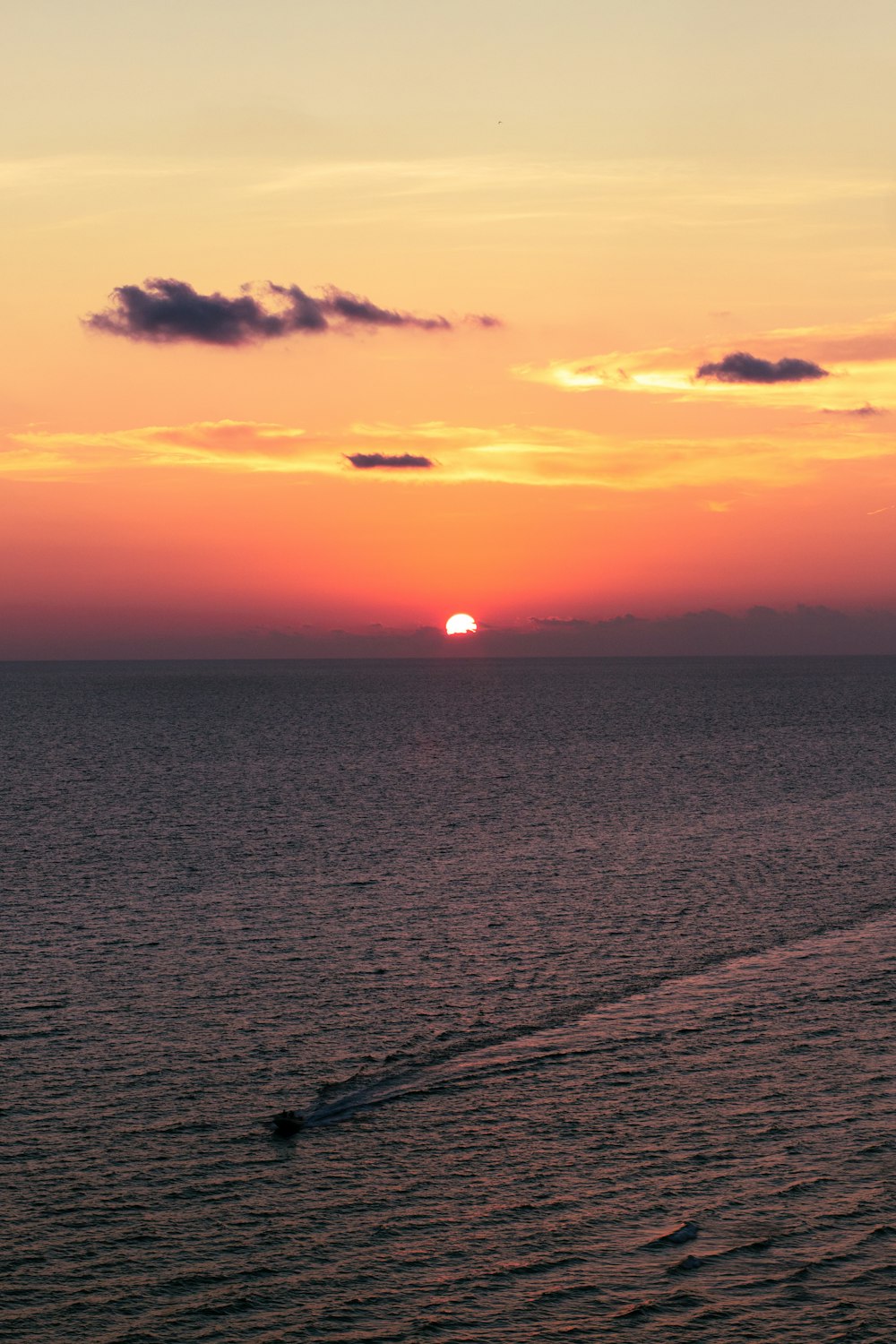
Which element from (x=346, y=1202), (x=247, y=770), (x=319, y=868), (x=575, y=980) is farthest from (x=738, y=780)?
(x=346, y=1202)

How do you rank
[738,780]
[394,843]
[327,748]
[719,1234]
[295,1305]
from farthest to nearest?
[327,748] → [738,780] → [394,843] → [719,1234] → [295,1305]

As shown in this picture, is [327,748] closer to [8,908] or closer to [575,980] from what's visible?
[8,908]

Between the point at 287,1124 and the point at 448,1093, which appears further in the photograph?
the point at 448,1093

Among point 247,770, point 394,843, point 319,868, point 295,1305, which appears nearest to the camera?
point 295,1305

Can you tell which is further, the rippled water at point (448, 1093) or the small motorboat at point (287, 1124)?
the small motorboat at point (287, 1124)

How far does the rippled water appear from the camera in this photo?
76.8 ft

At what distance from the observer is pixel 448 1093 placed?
33.1 m

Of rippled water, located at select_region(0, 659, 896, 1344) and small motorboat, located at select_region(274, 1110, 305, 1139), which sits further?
small motorboat, located at select_region(274, 1110, 305, 1139)

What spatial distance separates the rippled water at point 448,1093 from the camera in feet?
76.8

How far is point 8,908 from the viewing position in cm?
5478

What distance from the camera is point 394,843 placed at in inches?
2982

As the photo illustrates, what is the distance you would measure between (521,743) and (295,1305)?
149 meters

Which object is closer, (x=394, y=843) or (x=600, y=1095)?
(x=600, y=1095)

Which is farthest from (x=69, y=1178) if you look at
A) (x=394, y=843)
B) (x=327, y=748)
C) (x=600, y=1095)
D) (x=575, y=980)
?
(x=327, y=748)
